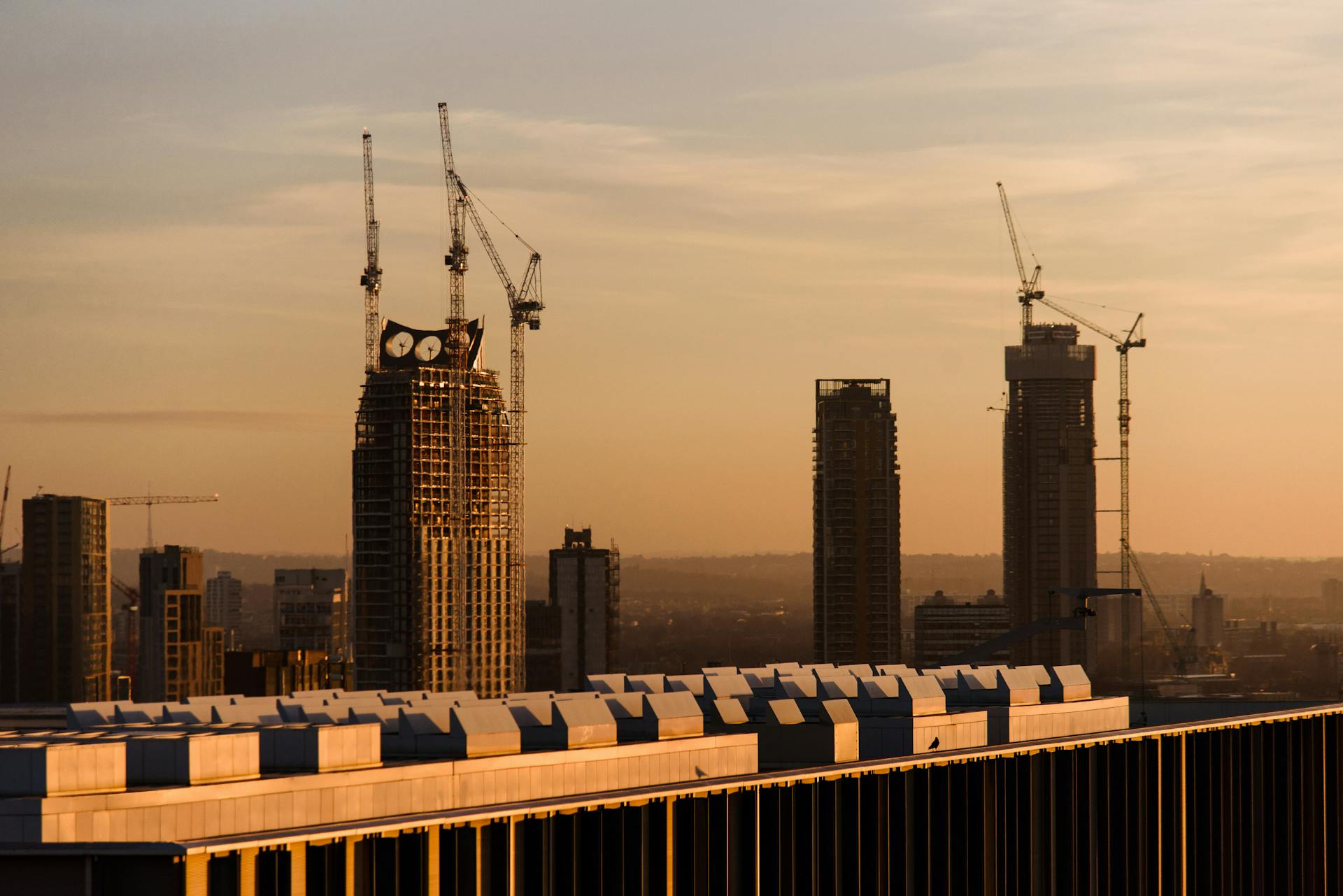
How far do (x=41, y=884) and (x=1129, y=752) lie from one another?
68200 mm

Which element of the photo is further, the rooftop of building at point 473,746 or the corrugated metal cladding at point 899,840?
the corrugated metal cladding at point 899,840

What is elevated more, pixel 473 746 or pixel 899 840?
pixel 473 746

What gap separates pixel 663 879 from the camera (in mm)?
74438

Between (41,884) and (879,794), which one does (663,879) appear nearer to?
(879,794)

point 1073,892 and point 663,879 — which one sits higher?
point 663,879

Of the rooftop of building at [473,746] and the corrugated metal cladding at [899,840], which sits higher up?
the rooftop of building at [473,746]

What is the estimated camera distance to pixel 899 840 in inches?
3548

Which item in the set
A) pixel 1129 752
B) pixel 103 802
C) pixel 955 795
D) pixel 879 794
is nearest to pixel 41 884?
pixel 103 802

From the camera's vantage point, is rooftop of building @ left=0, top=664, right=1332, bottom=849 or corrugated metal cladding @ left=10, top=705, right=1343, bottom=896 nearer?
rooftop of building @ left=0, top=664, right=1332, bottom=849

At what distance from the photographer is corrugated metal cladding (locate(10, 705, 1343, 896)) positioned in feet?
193

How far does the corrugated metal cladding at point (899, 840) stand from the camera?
58938mm

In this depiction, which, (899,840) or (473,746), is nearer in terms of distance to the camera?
(473,746)

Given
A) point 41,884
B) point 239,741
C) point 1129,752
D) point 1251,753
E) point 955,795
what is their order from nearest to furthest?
point 41,884 → point 239,741 → point 955,795 → point 1129,752 → point 1251,753

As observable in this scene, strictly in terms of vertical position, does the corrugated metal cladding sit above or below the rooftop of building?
below
